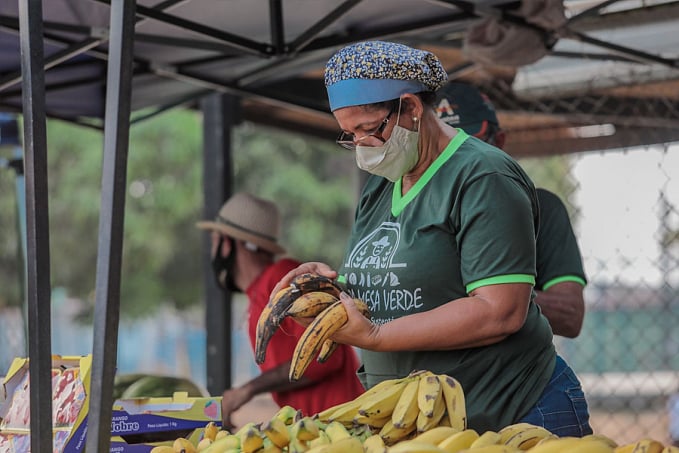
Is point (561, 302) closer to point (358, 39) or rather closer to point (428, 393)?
point (428, 393)

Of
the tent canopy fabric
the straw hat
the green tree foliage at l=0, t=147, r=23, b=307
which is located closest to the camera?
the tent canopy fabric

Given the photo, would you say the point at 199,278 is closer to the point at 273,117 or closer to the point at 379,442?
the point at 273,117

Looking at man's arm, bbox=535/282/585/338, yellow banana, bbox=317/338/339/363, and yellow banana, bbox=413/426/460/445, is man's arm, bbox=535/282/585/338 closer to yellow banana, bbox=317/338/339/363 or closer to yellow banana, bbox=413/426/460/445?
yellow banana, bbox=317/338/339/363

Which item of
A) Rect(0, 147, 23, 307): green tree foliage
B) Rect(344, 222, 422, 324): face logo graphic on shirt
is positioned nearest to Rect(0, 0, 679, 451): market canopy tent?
Rect(344, 222, 422, 324): face logo graphic on shirt

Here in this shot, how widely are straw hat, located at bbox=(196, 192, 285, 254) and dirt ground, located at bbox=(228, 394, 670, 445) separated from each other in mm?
917

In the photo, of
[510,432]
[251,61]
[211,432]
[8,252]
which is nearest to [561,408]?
[510,432]

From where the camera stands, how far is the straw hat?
4629 millimetres

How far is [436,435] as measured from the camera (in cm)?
204

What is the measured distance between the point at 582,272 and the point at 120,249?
1.63 m

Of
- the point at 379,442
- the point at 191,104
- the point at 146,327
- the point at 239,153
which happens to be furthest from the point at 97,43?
the point at 146,327

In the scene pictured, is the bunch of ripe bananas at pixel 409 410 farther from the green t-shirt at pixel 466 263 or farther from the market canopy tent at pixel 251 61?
the market canopy tent at pixel 251 61

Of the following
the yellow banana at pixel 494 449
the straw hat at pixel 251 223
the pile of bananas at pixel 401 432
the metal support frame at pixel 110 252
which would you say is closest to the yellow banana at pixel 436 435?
the pile of bananas at pixel 401 432

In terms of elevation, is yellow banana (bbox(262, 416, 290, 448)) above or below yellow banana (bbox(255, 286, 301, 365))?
below

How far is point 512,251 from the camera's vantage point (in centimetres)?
231
